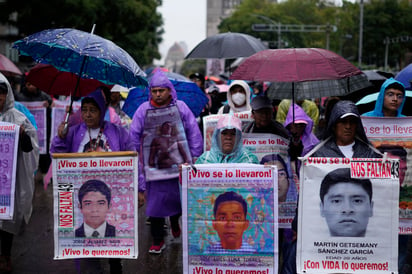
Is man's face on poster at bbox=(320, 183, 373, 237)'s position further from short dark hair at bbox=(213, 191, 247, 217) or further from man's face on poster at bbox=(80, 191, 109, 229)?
man's face on poster at bbox=(80, 191, 109, 229)

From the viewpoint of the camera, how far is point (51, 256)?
21.5ft

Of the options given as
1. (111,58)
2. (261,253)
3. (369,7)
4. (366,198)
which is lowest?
(261,253)

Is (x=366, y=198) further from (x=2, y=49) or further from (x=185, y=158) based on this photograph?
(x=2, y=49)

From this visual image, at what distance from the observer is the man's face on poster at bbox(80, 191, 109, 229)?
4.80m

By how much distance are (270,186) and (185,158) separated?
7.13 feet

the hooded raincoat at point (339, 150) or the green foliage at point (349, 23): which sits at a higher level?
the green foliage at point (349, 23)

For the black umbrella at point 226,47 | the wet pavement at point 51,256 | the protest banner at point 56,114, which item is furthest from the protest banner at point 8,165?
the protest banner at point 56,114

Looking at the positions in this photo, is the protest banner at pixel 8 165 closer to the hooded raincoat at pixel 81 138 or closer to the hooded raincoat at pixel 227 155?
the hooded raincoat at pixel 81 138

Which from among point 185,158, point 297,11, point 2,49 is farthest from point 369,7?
point 185,158

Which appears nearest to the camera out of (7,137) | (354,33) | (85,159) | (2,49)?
(85,159)

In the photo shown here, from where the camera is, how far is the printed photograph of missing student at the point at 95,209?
480 centimetres

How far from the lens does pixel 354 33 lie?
59.0 metres

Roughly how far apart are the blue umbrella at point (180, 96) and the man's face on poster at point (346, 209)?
12.6ft

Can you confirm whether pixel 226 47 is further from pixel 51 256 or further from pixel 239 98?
pixel 51 256
